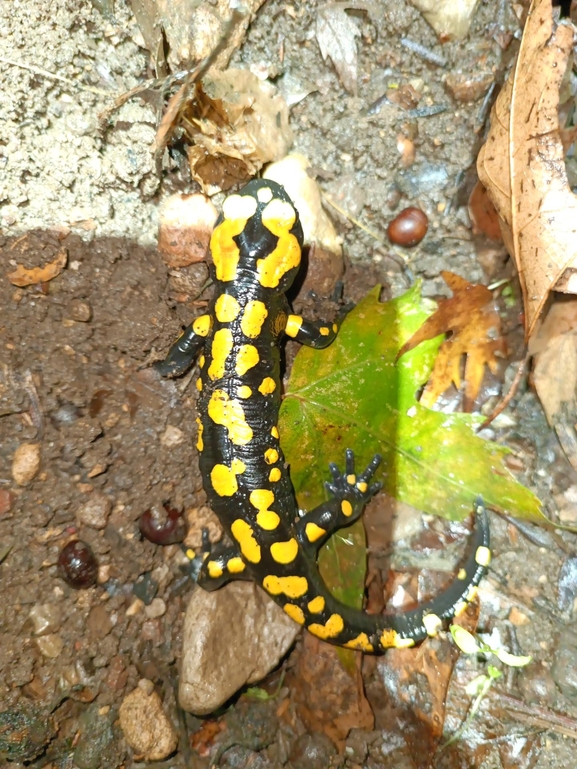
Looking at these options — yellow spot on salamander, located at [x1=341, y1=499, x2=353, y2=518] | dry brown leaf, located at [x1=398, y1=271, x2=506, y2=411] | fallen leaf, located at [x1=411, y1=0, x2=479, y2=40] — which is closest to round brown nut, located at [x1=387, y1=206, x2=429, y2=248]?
dry brown leaf, located at [x1=398, y1=271, x2=506, y2=411]

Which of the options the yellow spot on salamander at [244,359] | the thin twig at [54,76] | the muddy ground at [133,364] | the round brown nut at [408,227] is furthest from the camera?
the round brown nut at [408,227]

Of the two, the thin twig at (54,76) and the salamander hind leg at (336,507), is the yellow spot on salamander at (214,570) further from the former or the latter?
the thin twig at (54,76)

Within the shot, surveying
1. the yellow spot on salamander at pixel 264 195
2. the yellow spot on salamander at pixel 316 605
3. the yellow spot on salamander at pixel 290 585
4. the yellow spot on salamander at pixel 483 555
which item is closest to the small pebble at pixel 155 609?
the yellow spot on salamander at pixel 290 585

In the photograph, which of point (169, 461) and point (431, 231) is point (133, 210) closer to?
point (169, 461)

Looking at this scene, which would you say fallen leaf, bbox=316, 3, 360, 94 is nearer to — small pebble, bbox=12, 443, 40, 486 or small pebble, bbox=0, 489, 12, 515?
small pebble, bbox=12, 443, 40, 486

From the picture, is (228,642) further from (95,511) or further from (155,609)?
(95,511)

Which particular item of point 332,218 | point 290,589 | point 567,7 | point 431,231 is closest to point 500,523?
point 290,589

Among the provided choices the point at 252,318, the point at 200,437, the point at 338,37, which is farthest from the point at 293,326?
the point at 338,37
